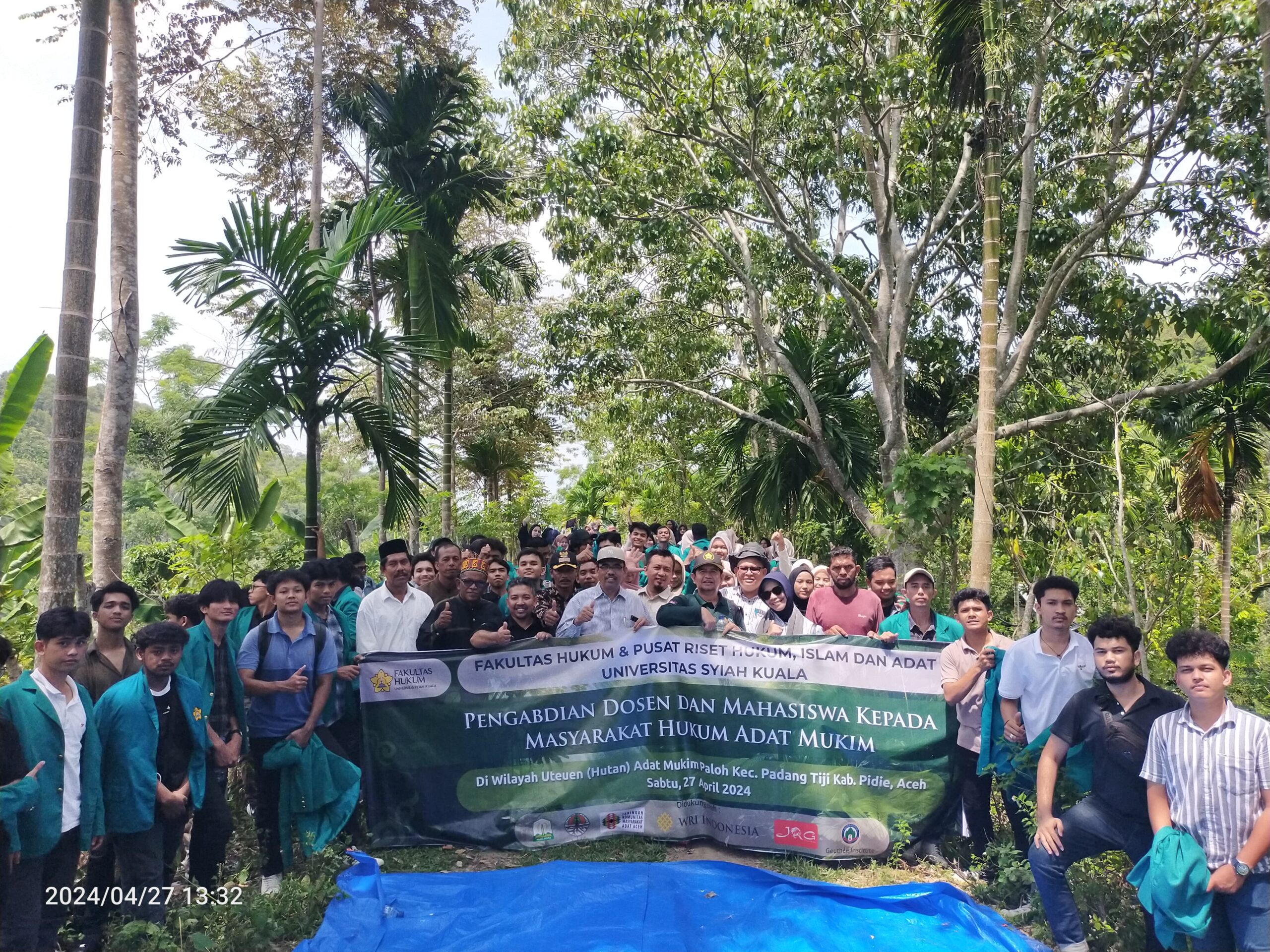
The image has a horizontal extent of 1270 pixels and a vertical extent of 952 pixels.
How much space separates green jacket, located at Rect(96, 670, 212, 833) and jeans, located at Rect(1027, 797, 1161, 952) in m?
4.09

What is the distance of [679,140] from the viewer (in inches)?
530

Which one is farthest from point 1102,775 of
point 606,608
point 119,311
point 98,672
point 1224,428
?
point 1224,428

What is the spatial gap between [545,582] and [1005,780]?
15.6ft

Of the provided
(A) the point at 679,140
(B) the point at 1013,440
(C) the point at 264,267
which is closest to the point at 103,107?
(C) the point at 264,267

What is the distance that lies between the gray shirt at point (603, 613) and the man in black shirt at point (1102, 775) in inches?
102

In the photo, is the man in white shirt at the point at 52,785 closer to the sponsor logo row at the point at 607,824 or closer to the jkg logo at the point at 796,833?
the sponsor logo row at the point at 607,824

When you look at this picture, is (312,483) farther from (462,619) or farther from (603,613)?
(603,613)

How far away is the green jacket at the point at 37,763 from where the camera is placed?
381 centimetres

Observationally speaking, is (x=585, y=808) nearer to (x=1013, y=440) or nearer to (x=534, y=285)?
(x=1013, y=440)

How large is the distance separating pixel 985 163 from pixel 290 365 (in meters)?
6.42

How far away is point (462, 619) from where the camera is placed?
6.23m

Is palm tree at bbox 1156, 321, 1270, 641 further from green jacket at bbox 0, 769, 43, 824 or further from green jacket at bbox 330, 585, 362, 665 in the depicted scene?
green jacket at bbox 0, 769, 43, 824

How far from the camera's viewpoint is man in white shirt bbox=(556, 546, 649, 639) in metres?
6.22

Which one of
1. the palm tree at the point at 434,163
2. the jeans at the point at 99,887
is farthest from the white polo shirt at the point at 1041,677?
the palm tree at the point at 434,163
